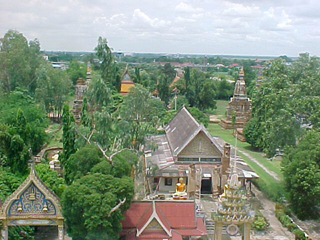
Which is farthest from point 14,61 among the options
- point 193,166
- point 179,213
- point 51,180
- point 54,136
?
point 179,213

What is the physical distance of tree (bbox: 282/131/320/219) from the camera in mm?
21641

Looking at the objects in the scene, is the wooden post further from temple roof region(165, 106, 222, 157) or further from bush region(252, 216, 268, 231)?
temple roof region(165, 106, 222, 157)

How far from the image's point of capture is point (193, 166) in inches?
994

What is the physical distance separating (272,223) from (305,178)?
3229mm

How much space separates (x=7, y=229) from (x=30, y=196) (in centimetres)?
190

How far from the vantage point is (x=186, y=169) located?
2669 centimetres

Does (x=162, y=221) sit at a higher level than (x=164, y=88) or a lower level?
lower

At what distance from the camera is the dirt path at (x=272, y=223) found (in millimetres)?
20734

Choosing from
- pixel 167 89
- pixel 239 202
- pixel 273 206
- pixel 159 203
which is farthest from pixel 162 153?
pixel 167 89

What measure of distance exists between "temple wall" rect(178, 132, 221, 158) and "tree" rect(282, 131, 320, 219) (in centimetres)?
536

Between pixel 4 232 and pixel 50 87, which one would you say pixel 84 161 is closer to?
pixel 4 232

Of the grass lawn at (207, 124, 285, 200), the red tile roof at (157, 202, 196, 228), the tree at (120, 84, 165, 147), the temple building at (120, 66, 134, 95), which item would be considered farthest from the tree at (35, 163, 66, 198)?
the temple building at (120, 66, 134, 95)

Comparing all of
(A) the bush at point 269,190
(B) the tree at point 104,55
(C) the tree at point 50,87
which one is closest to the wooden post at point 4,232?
(A) the bush at point 269,190

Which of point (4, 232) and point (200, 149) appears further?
point (200, 149)
